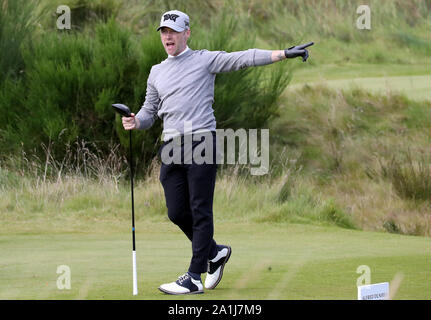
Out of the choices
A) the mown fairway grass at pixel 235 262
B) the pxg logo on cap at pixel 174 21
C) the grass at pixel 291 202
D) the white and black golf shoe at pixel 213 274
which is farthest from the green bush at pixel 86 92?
the pxg logo on cap at pixel 174 21

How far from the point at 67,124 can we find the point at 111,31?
1.97 metres

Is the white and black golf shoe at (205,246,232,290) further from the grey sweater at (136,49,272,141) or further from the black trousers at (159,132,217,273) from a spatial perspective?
the grey sweater at (136,49,272,141)

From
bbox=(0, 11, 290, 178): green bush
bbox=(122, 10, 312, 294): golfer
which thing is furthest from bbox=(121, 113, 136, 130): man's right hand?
bbox=(0, 11, 290, 178): green bush

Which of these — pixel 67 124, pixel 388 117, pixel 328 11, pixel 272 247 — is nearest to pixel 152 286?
pixel 272 247

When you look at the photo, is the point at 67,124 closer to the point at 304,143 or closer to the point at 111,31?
the point at 111,31

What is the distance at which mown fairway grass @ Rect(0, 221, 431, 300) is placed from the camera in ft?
19.9

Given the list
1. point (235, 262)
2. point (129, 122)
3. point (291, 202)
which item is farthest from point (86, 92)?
point (129, 122)

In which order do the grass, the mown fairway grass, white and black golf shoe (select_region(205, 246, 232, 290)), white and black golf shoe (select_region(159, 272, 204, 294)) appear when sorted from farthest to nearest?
1. the grass
2. white and black golf shoe (select_region(205, 246, 232, 290))
3. the mown fairway grass
4. white and black golf shoe (select_region(159, 272, 204, 294))

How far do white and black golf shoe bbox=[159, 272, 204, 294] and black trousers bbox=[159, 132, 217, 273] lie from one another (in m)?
0.07

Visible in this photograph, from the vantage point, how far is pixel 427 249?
28.1 feet

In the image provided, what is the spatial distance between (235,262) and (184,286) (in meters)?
1.55

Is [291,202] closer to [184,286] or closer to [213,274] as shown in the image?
[213,274]

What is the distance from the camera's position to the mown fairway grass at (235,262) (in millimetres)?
6062

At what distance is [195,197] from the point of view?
6.04 metres
